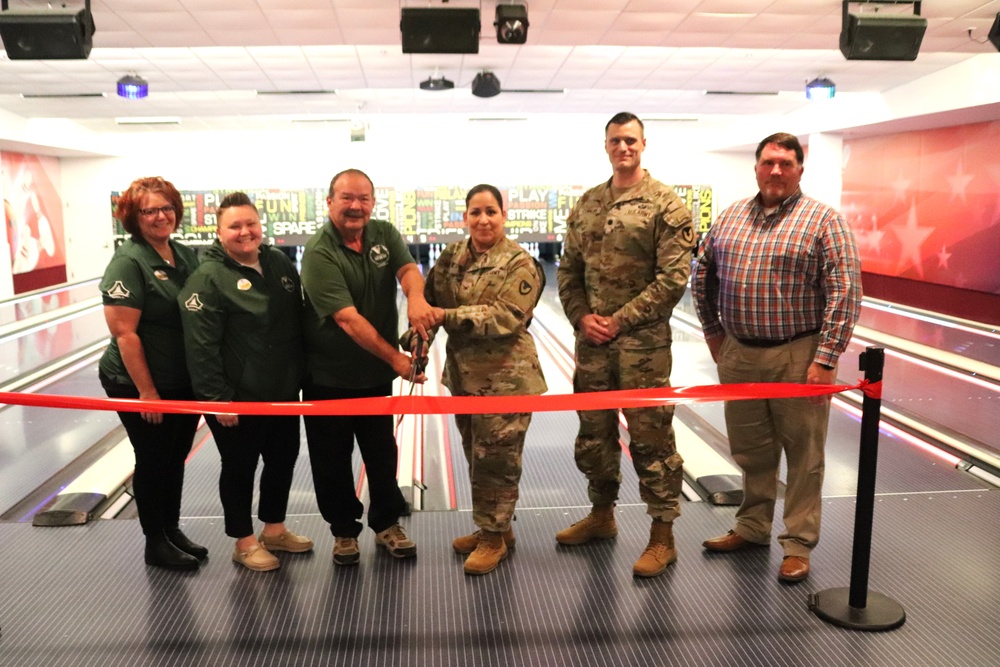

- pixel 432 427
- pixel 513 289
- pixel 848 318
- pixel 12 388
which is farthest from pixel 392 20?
pixel 848 318

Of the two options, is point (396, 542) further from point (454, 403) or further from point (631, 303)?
point (631, 303)

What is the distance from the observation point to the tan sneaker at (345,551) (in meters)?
3.15

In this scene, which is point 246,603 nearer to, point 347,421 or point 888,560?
point 347,421

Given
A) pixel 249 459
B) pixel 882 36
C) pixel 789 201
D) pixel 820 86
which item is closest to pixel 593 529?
pixel 249 459

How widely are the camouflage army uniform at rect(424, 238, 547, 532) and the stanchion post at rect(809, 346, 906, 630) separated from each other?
109 centimetres

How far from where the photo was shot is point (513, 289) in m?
2.96

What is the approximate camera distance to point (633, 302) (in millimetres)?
2979

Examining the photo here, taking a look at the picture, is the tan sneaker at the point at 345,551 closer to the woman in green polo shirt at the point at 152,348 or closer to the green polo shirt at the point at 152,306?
the woman in green polo shirt at the point at 152,348

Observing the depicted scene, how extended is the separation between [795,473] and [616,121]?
1406 millimetres

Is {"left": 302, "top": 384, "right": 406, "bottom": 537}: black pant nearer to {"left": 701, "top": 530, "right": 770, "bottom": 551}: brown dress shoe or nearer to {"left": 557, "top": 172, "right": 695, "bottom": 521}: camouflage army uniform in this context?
{"left": 557, "top": 172, "right": 695, "bottom": 521}: camouflage army uniform

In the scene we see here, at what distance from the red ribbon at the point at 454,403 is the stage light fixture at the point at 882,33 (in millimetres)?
4380

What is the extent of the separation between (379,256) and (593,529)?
53.2 inches

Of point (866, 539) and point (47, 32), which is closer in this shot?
point (866, 539)

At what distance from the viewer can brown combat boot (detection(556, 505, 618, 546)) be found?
3.33 m
